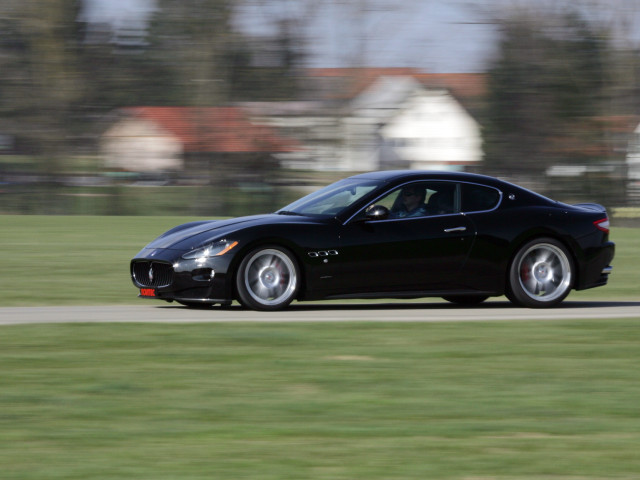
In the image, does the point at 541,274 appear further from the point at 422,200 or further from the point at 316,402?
the point at 316,402

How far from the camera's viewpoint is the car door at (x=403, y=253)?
1074 centimetres

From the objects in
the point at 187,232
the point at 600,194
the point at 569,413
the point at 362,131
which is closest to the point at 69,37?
the point at 362,131

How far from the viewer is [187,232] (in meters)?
11.0

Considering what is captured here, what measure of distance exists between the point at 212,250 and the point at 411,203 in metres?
2.06

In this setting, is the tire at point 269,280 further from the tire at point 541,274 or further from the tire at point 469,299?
the tire at point 469,299

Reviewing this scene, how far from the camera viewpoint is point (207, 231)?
35.4ft

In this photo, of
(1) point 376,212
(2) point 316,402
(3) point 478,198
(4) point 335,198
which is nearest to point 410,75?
(3) point 478,198

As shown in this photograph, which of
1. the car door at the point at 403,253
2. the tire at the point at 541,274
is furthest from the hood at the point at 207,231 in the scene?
the tire at the point at 541,274

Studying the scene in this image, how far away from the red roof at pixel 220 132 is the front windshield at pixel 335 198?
73.2ft

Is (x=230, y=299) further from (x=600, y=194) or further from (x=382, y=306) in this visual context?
(x=600, y=194)

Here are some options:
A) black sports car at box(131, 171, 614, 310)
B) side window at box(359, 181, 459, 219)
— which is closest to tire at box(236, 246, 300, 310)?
black sports car at box(131, 171, 614, 310)

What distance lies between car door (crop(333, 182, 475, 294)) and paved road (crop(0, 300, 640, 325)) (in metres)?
0.30

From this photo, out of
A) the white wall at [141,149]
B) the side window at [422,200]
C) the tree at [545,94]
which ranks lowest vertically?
the side window at [422,200]

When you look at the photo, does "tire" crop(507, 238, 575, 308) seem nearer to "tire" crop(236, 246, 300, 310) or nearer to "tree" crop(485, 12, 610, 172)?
"tire" crop(236, 246, 300, 310)
